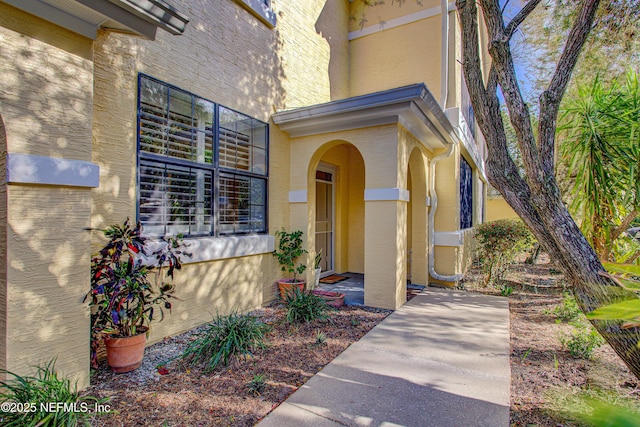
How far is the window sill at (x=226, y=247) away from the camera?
4.56 meters

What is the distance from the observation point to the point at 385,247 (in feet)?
18.4

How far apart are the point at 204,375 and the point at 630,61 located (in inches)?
366

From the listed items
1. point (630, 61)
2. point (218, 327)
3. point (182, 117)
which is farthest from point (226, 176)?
point (630, 61)

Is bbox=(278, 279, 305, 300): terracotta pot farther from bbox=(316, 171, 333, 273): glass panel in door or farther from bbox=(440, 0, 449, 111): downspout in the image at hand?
bbox=(440, 0, 449, 111): downspout

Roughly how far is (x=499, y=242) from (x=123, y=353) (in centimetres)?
685

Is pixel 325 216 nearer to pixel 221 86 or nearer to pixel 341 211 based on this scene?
pixel 341 211

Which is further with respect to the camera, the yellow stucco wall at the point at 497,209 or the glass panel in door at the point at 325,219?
the yellow stucco wall at the point at 497,209

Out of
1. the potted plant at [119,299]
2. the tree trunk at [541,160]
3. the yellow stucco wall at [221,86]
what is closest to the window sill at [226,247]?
the yellow stucco wall at [221,86]

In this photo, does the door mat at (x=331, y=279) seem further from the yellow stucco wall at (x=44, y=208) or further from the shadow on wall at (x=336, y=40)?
the yellow stucco wall at (x=44, y=208)

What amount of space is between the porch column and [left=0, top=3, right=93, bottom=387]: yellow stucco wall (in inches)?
160

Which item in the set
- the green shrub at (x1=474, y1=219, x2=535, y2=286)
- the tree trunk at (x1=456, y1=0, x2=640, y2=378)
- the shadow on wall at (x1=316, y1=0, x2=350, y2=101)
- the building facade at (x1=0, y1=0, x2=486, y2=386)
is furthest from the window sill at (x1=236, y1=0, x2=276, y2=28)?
the green shrub at (x1=474, y1=219, x2=535, y2=286)

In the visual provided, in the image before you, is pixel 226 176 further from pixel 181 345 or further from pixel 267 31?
pixel 267 31

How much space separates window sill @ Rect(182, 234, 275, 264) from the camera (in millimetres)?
4555

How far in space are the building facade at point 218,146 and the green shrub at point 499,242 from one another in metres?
0.63
